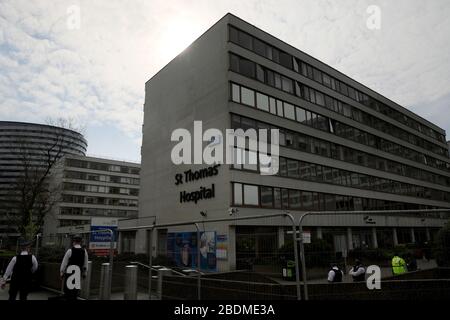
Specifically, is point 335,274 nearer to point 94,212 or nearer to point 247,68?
point 247,68

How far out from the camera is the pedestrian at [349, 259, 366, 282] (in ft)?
28.6

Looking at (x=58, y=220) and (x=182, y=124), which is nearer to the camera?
(x=182, y=124)

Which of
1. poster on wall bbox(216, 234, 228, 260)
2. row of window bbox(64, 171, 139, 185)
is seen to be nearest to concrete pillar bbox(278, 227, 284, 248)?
poster on wall bbox(216, 234, 228, 260)

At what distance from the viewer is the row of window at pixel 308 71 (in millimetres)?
31748

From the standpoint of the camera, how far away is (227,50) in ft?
97.5

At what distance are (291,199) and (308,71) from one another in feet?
51.4

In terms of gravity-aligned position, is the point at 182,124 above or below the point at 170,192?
above

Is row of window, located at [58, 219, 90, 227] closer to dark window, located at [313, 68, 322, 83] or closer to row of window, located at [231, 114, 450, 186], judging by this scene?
row of window, located at [231, 114, 450, 186]

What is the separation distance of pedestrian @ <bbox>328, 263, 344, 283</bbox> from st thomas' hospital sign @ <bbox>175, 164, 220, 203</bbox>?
19.9 meters

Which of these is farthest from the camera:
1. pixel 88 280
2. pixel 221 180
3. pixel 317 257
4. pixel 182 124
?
pixel 182 124

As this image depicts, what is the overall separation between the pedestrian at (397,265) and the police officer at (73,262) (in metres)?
8.12

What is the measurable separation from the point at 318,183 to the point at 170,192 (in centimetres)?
1553

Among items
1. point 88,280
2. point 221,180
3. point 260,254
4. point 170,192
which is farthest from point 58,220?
point 260,254
